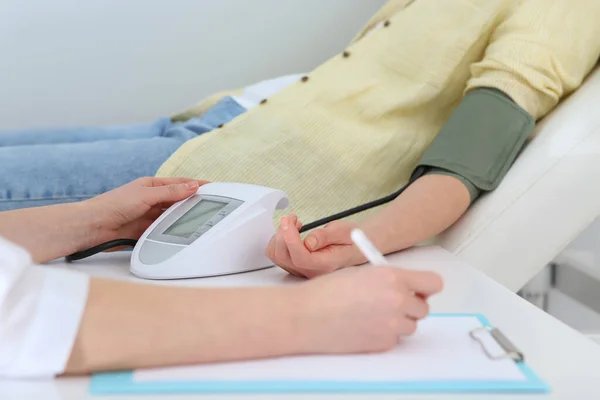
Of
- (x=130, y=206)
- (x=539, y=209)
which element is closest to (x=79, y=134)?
(x=130, y=206)

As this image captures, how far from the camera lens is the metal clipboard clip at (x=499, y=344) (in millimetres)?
443

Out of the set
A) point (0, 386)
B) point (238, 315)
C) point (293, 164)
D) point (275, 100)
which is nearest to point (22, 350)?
point (0, 386)

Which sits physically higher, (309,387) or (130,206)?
(309,387)

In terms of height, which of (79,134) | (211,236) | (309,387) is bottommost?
(79,134)

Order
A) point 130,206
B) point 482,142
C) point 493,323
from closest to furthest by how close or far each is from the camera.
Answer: point 493,323 < point 130,206 < point 482,142

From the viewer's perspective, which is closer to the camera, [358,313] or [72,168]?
[358,313]

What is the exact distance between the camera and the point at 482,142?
87 cm

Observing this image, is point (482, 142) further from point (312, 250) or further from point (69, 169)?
point (69, 169)

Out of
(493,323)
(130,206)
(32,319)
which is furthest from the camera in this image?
(130,206)

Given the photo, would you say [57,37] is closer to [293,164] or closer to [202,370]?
[293,164]

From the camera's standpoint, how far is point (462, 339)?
0.48m

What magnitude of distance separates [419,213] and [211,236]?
257mm

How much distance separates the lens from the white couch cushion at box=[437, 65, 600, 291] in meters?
0.81

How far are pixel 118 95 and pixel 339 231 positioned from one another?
121 centimetres
